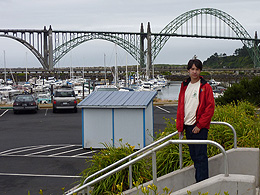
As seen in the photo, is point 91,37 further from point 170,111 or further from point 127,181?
point 127,181

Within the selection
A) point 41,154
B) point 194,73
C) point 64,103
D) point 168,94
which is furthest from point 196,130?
point 168,94

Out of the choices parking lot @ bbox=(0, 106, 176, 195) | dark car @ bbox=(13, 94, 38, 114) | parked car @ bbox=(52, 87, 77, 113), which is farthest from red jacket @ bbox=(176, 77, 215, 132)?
dark car @ bbox=(13, 94, 38, 114)

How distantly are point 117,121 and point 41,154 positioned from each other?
2467 millimetres

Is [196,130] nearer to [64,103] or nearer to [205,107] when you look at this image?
[205,107]

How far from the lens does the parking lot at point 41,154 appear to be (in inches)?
383

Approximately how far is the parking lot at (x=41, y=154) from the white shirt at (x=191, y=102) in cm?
334

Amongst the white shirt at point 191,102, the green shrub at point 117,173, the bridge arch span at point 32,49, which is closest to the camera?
the white shirt at point 191,102

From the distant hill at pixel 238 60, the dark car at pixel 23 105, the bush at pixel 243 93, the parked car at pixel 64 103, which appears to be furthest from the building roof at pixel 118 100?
the distant hill at pixel 238 60

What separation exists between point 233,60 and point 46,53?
370 feet

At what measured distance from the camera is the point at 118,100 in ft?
46.4

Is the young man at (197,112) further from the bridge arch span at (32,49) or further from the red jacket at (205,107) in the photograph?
the bridge arch span at (32,49)

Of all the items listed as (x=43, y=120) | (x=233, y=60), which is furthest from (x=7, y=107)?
(x=233, y=60)

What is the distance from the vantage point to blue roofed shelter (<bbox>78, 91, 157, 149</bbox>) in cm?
1362

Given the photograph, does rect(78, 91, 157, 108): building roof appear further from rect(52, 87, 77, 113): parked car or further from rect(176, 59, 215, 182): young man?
rect(52, 87, 77, 113): parked car
